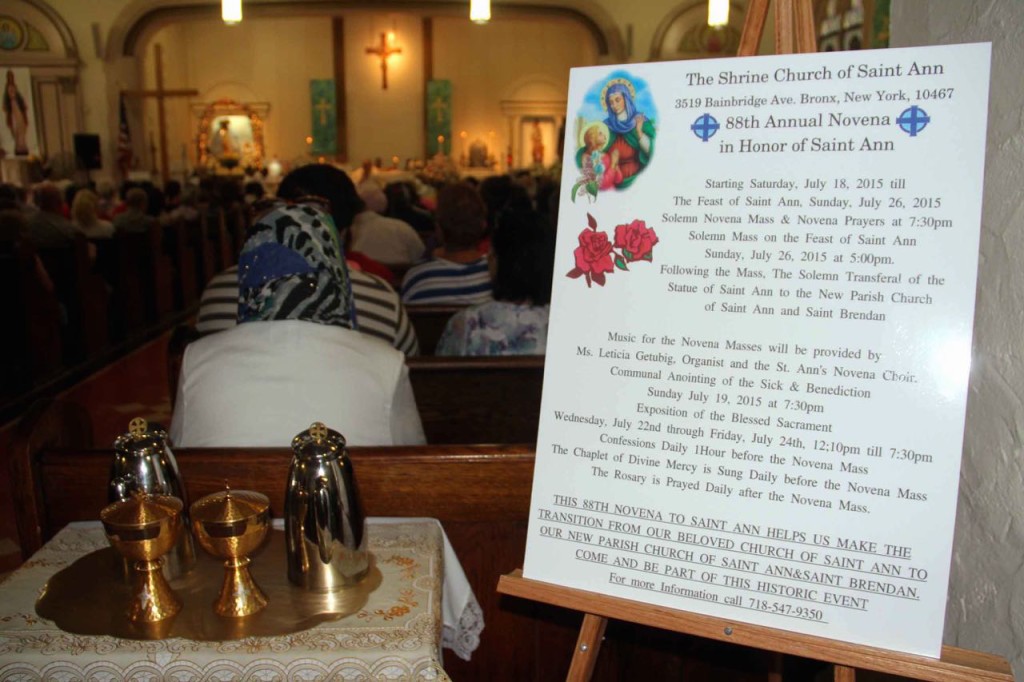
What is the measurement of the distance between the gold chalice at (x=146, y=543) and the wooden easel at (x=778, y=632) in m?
0.53

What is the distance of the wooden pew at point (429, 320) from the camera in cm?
334

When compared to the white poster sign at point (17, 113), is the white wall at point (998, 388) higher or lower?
lower

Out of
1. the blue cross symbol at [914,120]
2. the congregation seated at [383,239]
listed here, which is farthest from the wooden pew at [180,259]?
the blue cross symbol at [914,120]

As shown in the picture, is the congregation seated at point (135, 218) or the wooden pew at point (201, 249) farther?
the wooden pew at point (201, 249)

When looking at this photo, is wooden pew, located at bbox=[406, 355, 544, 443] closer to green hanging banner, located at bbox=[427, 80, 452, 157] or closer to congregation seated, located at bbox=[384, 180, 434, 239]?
congregation seated, located at bbox=[384, 180, 434, 239]

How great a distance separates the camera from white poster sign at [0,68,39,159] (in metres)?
10.5

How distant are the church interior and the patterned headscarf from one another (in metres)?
0.44

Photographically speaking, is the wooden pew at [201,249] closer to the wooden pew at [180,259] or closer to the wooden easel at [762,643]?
the wooden pew at [180,259]

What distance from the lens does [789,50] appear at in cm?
130

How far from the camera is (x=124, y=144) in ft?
42.8

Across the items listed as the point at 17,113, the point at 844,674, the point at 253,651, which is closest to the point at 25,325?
the point at 253,651

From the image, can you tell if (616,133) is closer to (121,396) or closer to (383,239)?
(383,239)

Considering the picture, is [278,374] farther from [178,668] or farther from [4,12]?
[4,12]

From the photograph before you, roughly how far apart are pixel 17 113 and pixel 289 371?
10977 mm
